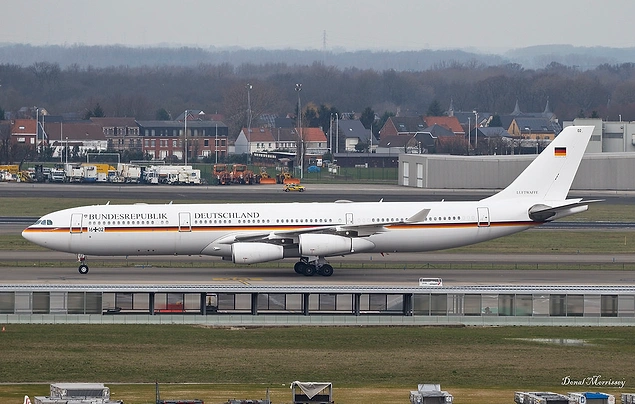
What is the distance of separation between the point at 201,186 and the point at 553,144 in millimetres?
69357

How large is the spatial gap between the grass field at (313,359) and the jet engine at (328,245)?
11.6 m

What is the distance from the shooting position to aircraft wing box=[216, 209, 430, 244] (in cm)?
5550

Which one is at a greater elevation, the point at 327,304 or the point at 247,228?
the point at 247,228

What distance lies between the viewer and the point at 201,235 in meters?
56.1

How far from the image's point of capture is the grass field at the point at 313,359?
3331 centimetres

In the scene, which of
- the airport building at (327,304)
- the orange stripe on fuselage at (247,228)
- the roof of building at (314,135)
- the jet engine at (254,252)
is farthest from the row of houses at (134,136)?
the airport building at (327,304)

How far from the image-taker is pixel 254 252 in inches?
2157

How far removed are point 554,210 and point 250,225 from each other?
1593cm

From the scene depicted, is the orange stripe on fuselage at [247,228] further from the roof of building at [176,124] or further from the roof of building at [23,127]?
the roof of building at [23,127]

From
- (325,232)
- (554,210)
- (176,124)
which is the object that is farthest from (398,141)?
(325,232)

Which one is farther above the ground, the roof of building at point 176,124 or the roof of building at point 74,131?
the roof of building at point 176,124

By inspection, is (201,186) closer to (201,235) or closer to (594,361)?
(201,235)

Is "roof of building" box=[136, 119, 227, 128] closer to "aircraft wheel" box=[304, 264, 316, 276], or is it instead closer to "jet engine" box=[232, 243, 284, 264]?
"aircraft wheel" box=[304, 264, 316, 276]

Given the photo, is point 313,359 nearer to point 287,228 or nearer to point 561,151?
point 287,228
